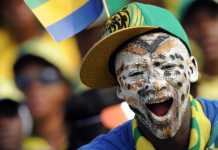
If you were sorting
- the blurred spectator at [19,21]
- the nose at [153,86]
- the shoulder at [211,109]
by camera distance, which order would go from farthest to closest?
the blurred spectator at [19,21] → the shoulder at [211,109] → the nose at [153,86]

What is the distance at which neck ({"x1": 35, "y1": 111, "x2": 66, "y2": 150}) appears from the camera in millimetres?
4773

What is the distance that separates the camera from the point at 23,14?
533 centimetres

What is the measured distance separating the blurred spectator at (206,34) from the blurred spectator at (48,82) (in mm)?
729

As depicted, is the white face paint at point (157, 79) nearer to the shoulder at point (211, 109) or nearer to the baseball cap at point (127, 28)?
the baseball cap at point (127, 28)

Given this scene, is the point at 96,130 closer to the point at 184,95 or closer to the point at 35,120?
the point at 35,120

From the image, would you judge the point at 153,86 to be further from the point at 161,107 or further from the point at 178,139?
the point at 178,139

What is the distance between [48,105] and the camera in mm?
4926

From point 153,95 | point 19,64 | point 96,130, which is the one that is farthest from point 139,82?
point 19,64

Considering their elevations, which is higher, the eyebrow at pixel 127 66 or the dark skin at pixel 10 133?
the eyebrow at pixel 127 66

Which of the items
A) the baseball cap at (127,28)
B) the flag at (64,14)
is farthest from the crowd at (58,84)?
the baseball cap at (127,28)

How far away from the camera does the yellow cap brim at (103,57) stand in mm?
2982

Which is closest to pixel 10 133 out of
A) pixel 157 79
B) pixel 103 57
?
pixel 103 57

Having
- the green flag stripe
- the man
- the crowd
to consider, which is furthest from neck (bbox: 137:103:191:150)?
the crowd

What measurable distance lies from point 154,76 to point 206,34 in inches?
77.5
